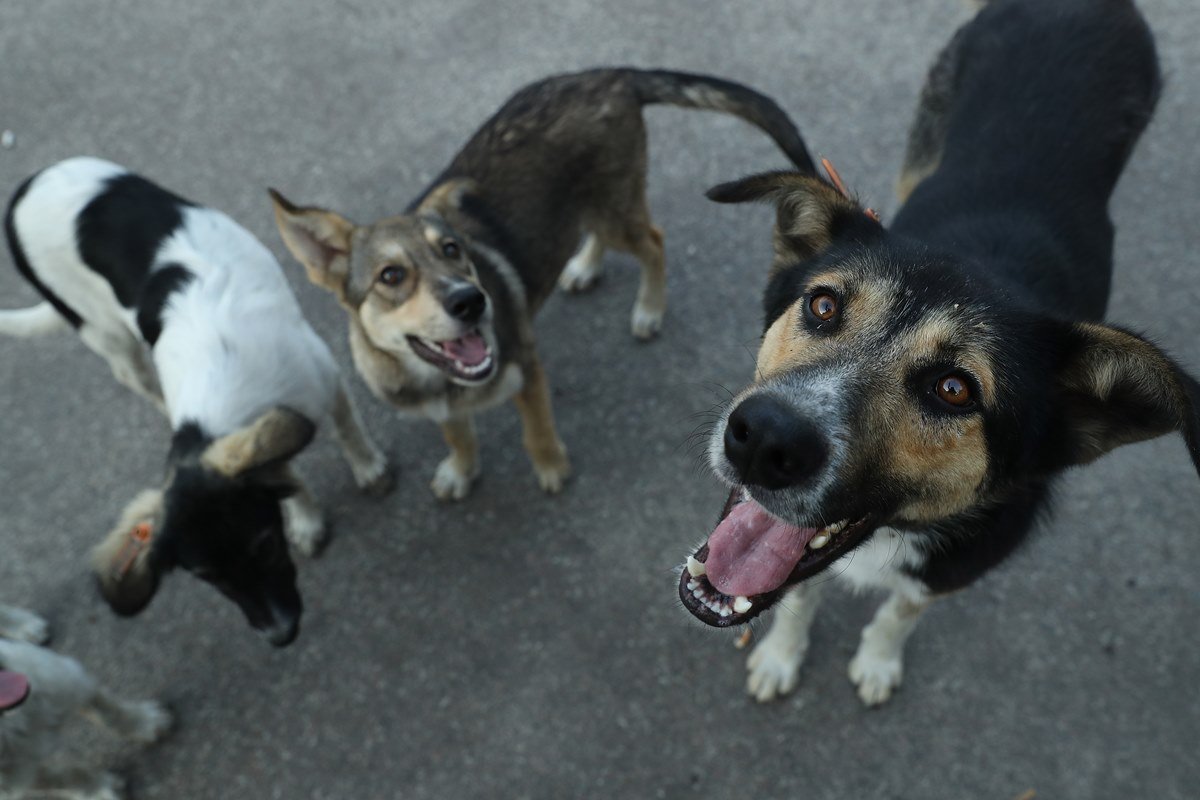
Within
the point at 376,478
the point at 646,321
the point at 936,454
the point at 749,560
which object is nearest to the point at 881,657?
the point at 749,560

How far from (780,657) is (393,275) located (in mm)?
2214

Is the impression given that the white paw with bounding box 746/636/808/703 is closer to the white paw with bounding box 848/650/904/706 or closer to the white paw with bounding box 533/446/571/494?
the white paw with bounding box 848/650/904/706

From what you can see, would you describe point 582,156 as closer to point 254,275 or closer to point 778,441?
point 254,275

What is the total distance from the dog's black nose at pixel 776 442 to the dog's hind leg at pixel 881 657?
143cm

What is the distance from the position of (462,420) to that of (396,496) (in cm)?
69

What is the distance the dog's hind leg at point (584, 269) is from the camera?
4.65 meters

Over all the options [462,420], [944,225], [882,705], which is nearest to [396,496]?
[462,420]

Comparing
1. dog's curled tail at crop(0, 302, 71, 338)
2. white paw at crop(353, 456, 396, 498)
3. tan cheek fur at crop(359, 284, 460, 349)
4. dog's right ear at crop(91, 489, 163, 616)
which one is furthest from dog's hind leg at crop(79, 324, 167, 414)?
tan cheek fur at crop(359, 284, 460, 349)

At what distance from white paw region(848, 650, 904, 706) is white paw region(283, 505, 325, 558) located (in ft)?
8.25

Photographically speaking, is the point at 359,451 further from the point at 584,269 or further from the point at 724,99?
the point at 724,99

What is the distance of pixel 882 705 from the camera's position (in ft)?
11.3

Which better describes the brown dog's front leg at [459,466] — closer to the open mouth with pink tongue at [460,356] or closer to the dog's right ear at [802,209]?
the open mouth with pink tongue at [460,356]

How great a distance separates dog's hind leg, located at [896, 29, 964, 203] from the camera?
3902 millimetres

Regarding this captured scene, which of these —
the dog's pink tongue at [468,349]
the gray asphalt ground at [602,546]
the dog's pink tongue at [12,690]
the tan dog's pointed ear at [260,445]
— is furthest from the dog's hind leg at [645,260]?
the dog's pink tongue at [12,690]
